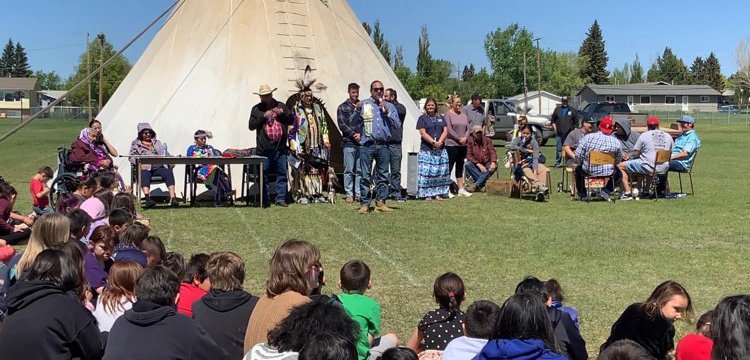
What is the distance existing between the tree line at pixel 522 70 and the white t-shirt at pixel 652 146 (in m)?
33.2

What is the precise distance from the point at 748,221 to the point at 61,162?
9.43 meters

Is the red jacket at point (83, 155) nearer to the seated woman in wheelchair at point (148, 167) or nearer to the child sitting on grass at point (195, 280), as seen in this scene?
the seated woman in wheelchair at point (148, 167)

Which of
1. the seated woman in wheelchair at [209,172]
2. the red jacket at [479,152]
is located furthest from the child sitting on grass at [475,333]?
the red jacket at [479,152]

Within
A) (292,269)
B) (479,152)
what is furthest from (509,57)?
(292,269)

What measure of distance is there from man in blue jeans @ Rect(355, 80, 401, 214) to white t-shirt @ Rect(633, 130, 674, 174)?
4107 millimetres

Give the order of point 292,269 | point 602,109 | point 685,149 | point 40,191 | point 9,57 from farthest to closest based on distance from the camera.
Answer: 1. point 9,57
2. point 602,109
3. point 685,149
4. point 40,191
5. point 292,269

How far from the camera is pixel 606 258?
825cm

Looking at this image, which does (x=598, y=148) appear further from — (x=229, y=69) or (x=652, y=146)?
(x=229, y=69)

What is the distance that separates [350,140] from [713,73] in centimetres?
12184

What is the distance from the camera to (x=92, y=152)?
1174 centimetres

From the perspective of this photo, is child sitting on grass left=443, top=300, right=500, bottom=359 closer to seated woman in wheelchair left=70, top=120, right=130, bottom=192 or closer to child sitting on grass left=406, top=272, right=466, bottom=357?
child sitting on grass left=406, top=272, right=466, bottom=357

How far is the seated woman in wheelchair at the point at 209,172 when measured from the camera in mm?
12211

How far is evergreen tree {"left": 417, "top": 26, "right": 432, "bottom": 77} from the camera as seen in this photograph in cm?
Result: 7375

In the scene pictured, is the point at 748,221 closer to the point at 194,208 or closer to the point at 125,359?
the point at 194,208
